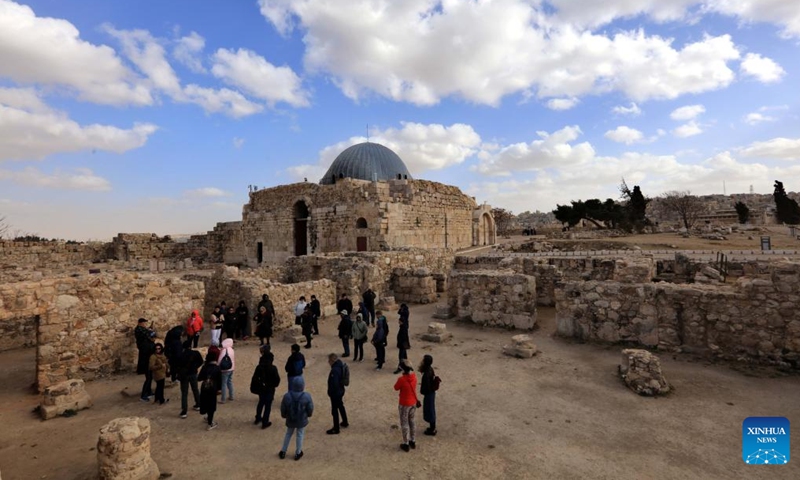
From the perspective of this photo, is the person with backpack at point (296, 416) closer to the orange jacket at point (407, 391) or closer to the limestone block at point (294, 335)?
the orange jacket at point (407, 391)

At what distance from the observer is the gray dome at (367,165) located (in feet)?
98.2

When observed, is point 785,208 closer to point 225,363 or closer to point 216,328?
point 216,328

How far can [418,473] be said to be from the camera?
4137 millimetres

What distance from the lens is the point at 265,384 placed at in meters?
5.21

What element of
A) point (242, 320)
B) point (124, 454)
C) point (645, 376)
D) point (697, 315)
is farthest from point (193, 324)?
point (697, 315)

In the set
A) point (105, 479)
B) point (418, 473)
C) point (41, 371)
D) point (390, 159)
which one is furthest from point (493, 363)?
point (390, 159)

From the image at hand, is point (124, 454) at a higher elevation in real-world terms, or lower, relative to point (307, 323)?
lower

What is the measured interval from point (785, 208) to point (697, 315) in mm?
55501

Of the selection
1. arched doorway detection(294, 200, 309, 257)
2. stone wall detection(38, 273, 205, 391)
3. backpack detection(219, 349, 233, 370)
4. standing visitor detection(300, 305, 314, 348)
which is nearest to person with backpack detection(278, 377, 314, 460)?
backpack detection(219, 349, 233, 370)

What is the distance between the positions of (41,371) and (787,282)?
1354 centimetres

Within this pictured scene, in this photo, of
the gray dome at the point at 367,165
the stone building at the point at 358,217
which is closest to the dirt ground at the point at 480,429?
the stone building at the point at 358,217

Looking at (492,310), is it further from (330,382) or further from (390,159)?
(390,159)

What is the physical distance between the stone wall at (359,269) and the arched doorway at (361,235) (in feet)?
13.4

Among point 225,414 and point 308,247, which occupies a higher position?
point 308,247
